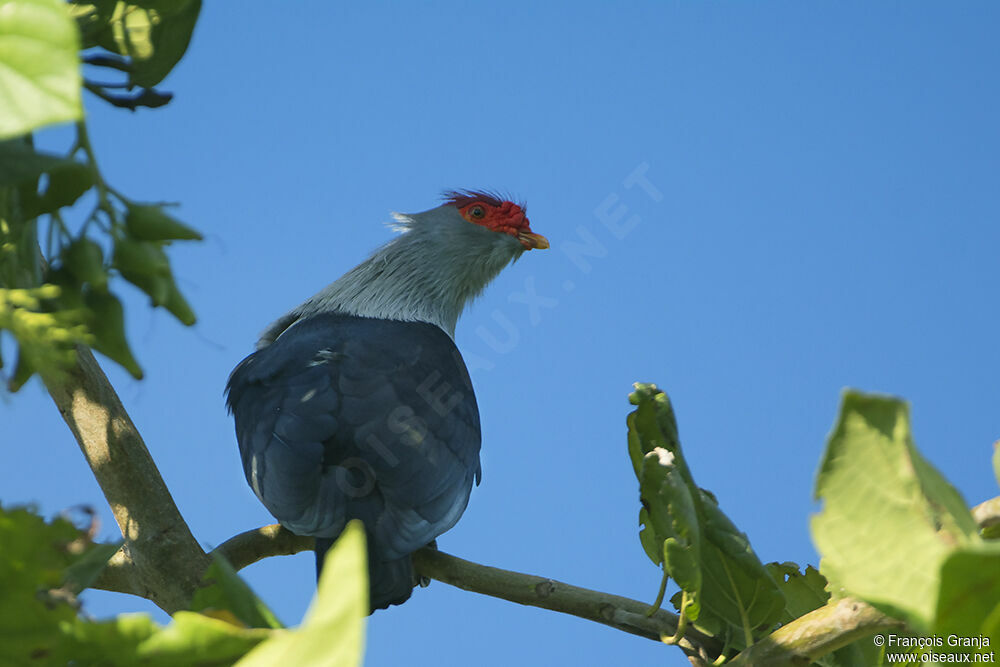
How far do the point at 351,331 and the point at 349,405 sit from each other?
16.6 inches

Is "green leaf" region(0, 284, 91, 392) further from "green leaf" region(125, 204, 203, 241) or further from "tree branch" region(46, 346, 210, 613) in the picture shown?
"tree branch" region(46, 346, 210, 613)

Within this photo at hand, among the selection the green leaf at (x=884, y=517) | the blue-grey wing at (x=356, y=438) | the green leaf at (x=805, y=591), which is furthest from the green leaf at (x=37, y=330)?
the blue-grey wing at (x=356, y=438)

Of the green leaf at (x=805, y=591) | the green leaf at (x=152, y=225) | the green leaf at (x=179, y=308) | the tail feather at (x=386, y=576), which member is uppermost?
the green leaf at (x=152, y=225)

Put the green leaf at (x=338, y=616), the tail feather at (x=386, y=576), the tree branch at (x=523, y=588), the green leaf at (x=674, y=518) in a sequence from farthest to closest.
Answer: the tail feather at (x=386, y=576) < the tree branch at (x=523, y=588) < the green leaf at (x=674, y=518) < the green leaf at (x=338, y=616)

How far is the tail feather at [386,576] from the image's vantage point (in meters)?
1.70

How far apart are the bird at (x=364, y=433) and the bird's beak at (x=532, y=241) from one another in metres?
0.72

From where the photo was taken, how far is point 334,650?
332 mm

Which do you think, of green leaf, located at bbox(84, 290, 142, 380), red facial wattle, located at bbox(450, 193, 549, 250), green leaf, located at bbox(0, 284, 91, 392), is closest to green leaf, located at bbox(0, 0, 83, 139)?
green leaf, located at bbox(0, 284, 91, 392)

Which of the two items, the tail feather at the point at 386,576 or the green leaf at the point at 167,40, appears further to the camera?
the tail feather at the point at 386,576

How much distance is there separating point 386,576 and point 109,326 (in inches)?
46.7

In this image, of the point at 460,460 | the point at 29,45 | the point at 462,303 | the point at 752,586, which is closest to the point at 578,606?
the point at 752,586

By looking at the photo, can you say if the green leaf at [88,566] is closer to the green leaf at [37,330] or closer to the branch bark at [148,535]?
the green leaf at [37,330]

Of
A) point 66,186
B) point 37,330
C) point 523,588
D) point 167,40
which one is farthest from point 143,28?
point 523,588

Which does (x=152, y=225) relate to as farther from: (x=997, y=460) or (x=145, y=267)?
(x=997, y=460)
